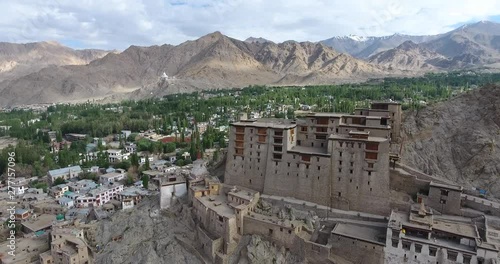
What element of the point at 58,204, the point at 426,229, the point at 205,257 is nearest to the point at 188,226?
the point at 205,257

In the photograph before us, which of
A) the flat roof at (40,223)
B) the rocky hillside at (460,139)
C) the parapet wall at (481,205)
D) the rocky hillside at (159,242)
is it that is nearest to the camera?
the parapet wall at (481,205)

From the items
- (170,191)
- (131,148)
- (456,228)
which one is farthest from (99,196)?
(456,228)

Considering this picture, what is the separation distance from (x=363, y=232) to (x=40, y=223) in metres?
42.5

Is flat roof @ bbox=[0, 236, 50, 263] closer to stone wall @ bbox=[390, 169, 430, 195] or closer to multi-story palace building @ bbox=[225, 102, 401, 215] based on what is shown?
multi-story palace building @ bbox=[225, 102, 401, 215]

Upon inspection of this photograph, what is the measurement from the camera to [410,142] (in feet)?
153

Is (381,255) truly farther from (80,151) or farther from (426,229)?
(80,151)

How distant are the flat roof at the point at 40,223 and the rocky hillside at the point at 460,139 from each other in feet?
154

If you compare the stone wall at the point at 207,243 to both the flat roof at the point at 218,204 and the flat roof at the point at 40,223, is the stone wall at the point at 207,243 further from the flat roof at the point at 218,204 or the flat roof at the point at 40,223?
the flat roof at the point at 40,223

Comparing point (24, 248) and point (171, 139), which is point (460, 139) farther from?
point (171, 139)

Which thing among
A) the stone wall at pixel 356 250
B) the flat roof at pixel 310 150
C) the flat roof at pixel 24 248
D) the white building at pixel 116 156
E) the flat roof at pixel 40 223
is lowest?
the flat roof at pixel 24 248

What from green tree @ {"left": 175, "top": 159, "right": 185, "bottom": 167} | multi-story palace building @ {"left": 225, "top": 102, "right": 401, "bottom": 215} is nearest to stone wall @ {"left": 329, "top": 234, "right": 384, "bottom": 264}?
multi-story palace building @ {"left": 225, "top": 102, "right": 401, "bottom": 215}

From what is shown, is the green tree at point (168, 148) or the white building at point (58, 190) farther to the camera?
the green tree at point (168, 148)

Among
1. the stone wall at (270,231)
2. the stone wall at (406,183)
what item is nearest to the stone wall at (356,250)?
Result: the stone wall at (270,231)

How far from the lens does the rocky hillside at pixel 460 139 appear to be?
42.1 m
